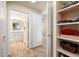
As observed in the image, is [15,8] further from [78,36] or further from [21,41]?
[78,36]

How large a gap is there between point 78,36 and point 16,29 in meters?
0.63

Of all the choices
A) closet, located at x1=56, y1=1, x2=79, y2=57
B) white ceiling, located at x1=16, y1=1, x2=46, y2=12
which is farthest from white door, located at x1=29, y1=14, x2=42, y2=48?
closet, located at x1=56, y1=1, x2=79, y2=57

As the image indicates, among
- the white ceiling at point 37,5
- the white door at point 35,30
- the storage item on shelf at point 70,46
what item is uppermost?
the white ceiling at point 37,5

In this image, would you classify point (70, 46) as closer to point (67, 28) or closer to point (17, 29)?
point (67, 28)

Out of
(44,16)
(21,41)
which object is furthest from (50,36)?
(21,41)

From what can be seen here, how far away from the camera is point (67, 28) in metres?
1.04

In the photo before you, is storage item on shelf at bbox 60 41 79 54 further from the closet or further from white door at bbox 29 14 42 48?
white door at bbox 29 14 42 48

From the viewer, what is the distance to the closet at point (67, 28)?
896 mm

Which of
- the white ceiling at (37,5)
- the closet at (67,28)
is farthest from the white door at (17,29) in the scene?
the closet at (67,28)

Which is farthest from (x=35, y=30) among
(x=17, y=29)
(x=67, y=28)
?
(x=67, y=28)

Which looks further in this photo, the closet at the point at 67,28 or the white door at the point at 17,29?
the white door at the point at 17,29

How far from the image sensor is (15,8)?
110 cm

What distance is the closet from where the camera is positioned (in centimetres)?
90

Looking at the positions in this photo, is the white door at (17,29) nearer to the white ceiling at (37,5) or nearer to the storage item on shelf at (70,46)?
the white ceiling at (37,5)
